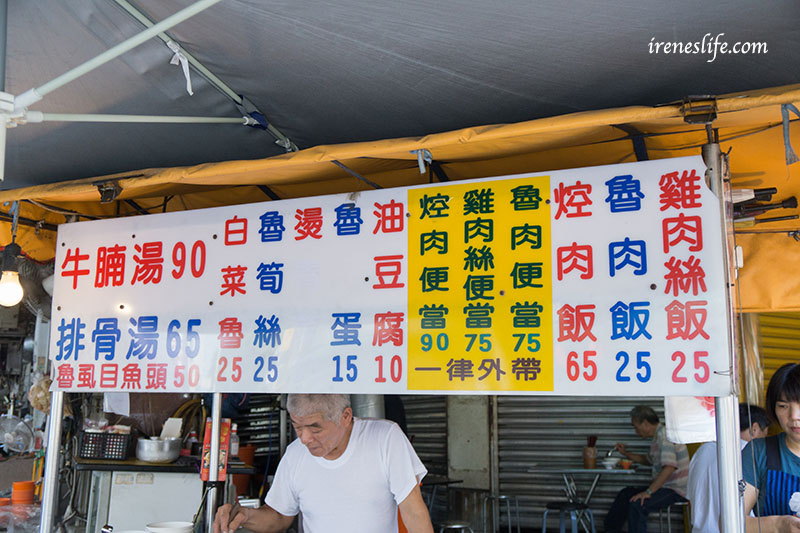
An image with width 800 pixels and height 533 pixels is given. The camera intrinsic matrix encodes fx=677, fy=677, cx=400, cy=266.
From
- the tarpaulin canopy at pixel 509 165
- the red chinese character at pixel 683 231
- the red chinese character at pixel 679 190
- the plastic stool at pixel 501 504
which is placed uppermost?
the tarpaulin canopy at pixel 509 165

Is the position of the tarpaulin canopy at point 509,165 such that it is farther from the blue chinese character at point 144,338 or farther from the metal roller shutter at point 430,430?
the metal roller shutter at point 430,430

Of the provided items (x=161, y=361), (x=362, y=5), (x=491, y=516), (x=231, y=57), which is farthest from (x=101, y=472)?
(x=491, y=516)

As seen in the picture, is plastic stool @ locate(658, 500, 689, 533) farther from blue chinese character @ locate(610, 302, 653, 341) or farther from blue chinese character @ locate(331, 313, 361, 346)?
blue chinese character @ locate(331, 313, 361, 346)

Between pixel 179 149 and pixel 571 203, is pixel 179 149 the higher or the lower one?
the higher one

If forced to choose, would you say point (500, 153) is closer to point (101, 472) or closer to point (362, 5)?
point (362, 5)

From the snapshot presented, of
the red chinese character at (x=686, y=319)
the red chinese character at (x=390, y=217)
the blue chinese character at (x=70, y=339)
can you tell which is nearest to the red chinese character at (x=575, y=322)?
the red chinese character at (x=686, y=319)

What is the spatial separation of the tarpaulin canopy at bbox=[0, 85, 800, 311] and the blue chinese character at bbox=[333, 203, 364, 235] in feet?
0.58

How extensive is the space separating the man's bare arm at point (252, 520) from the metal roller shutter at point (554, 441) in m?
4.68

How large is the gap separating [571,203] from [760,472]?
4.57 feet

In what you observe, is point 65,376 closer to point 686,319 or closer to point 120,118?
point 120,118

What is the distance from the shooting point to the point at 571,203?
102 inches

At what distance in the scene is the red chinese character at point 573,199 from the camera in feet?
8.45

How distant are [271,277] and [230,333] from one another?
32cm

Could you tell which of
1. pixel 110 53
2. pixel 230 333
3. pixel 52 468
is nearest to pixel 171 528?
pixel 230 333
